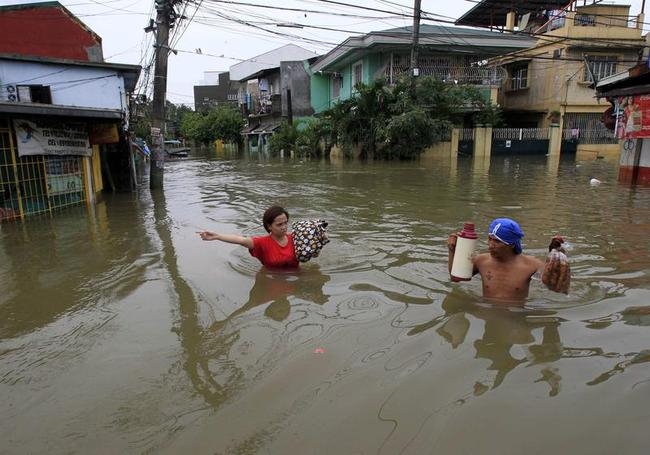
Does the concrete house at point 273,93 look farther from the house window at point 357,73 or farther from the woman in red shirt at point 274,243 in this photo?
the woman in red shirt at point 274,243

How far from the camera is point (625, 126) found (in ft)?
43.3

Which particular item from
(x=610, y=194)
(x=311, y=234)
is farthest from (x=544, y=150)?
(x=311, y=234)

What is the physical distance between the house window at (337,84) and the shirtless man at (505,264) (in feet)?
112

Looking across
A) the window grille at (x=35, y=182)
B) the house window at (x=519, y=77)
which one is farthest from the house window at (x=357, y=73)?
the window grille at (x=35, y=182)

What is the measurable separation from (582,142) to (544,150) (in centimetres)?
243

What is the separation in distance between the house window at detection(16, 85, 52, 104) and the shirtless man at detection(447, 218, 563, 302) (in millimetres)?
15541

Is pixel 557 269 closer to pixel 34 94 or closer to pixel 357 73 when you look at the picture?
pixel 34 94

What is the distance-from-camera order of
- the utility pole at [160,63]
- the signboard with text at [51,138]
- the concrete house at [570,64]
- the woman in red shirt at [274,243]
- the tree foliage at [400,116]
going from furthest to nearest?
the concrete house at [570,64] → the tree foliage at [400,116] → the utility pole at [160,63] → the signboard with text at [51,138] → the woman in red shirt at [274,243]

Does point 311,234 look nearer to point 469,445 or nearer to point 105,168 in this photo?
point 469,445

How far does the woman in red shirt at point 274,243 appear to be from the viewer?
520cm

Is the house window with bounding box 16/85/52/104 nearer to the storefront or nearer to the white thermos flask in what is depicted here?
the storefront

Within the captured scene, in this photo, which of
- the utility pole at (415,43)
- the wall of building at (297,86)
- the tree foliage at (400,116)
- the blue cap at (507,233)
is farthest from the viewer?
the wall of building at (297,86)

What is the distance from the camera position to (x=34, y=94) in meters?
15.5

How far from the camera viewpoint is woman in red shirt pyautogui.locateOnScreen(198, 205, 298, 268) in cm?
520
